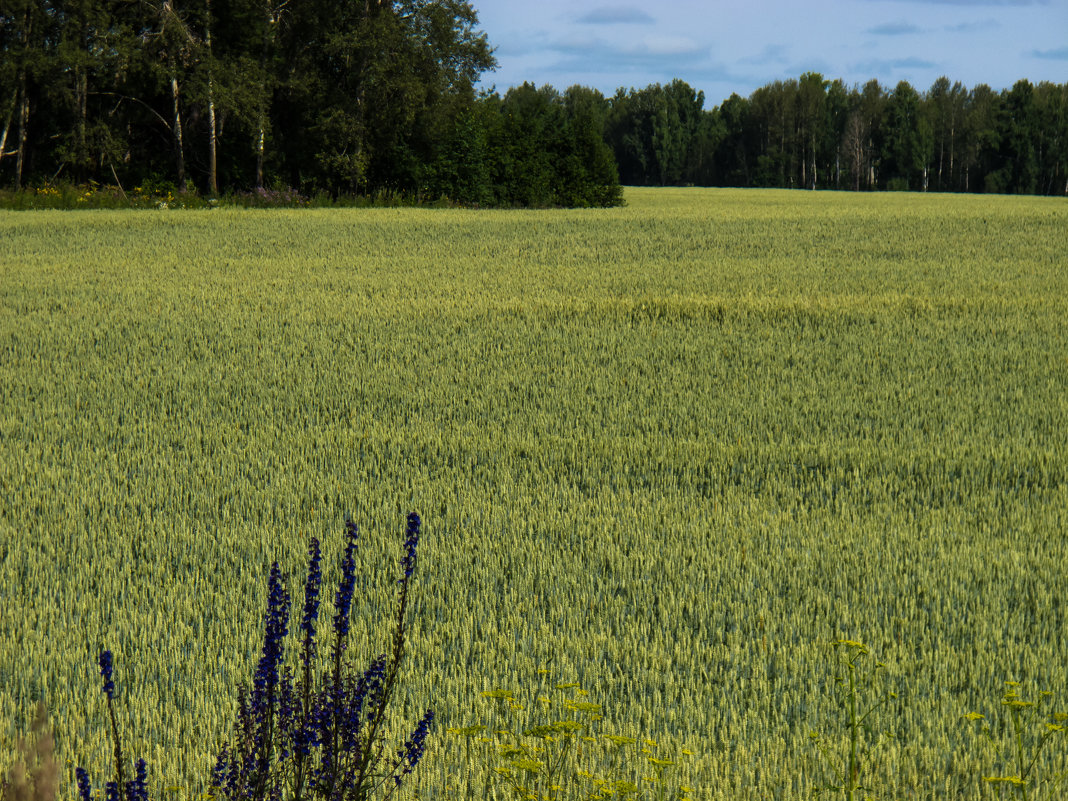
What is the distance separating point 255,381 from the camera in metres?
10.2

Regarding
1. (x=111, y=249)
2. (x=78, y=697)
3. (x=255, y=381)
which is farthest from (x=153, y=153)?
(x=78, y=697)

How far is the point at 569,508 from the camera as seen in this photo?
634cm

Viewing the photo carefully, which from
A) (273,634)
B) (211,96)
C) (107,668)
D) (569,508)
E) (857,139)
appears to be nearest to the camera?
(107,668)

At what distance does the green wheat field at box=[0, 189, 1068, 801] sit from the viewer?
12.7 ft

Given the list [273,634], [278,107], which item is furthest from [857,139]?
[273,634]

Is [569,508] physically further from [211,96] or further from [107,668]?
[211,96]

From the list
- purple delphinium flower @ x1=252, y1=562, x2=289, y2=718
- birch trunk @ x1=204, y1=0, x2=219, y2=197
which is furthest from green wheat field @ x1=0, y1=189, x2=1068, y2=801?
birch trunk @ x1=204, y1=0, x2=219, y2=197

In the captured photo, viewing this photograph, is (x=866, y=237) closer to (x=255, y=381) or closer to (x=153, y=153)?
(x=255, y=381)

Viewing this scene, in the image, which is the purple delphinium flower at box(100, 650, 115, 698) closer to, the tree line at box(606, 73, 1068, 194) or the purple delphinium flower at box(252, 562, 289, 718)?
the purple delphinium flower at box(252, 562, 289, 718)

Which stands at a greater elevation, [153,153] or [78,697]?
[153,153]

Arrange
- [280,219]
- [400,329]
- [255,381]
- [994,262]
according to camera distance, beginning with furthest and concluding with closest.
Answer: [280,219] → [994,262] → [400,329] → [255,381]

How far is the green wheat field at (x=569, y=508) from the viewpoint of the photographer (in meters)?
3.88

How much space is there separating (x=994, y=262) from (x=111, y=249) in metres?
19.6

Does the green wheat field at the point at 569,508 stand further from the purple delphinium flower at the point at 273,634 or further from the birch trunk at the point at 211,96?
the birch trunk at the point at 211,96
